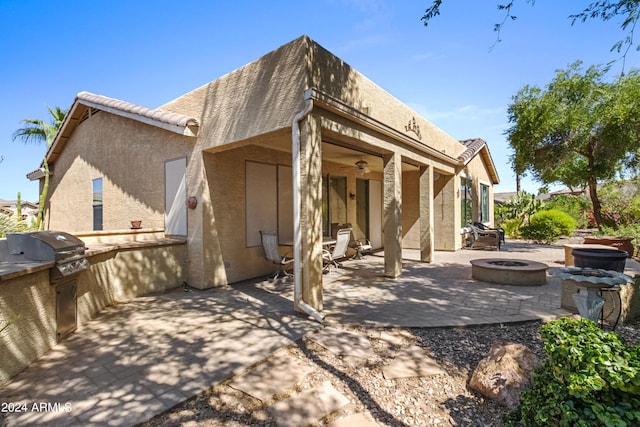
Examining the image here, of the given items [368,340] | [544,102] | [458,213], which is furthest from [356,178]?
[368,340]

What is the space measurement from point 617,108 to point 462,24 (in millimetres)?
8050

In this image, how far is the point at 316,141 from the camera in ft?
17.1

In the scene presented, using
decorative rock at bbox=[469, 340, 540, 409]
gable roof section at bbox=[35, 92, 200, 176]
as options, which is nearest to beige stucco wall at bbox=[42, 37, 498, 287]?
gable roof section at bbox=[35, 92, 200, 176]

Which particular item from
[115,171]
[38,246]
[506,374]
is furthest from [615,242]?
[115,171]

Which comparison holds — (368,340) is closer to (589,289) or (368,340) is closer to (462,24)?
(589,289)

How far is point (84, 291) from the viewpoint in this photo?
16.3 feet

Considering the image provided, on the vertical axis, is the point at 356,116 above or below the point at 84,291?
above

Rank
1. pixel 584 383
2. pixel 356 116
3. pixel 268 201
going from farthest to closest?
pixel 268 201
pixel 356 116
pixel 584 383

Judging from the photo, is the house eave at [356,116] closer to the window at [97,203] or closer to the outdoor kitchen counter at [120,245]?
the outdoor kitchen counter at [120,245]

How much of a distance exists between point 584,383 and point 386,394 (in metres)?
1.72

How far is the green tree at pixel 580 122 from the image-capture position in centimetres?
993

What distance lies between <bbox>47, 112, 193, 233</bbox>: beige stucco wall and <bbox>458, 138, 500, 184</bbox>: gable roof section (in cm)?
1070

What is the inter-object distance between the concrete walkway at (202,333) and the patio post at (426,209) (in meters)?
1.96

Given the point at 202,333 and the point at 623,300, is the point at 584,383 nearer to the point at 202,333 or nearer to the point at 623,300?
the point at 623,300
